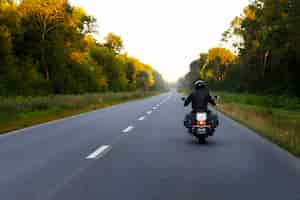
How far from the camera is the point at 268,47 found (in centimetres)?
4484

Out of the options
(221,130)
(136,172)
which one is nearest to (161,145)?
(136,172)

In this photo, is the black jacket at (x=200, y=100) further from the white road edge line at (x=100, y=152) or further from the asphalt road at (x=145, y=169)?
the white road edge line at (x=100, y=152)

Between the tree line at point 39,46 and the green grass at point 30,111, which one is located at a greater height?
the tree line at point 39,46

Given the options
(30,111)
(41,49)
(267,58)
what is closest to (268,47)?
(267,58)

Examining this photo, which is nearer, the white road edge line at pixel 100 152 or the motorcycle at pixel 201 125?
the white road edge line at pixel 100 152

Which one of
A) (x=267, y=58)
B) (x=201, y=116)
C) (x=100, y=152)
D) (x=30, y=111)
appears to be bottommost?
(x=30, y=111)

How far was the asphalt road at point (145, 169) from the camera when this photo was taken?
5.28 m

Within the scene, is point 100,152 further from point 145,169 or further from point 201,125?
point 201,125

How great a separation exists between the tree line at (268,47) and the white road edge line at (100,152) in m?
32.6

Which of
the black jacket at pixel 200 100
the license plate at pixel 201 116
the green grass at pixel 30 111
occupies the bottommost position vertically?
the green grass at pixel 30 111

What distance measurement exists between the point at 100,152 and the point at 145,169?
2.23 m

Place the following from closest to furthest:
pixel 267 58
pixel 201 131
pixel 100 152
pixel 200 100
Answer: pixel 100 152
pixel 201 131
pixel 200 100
pixel 267 58

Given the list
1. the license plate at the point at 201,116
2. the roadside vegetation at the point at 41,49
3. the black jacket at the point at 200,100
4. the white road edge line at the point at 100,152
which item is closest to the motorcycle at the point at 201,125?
the license plate at the point at 201,116

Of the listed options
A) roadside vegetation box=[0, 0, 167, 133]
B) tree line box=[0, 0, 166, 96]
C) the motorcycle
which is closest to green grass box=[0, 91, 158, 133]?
roadside vegetation box=[0, 0, 167, 133]
